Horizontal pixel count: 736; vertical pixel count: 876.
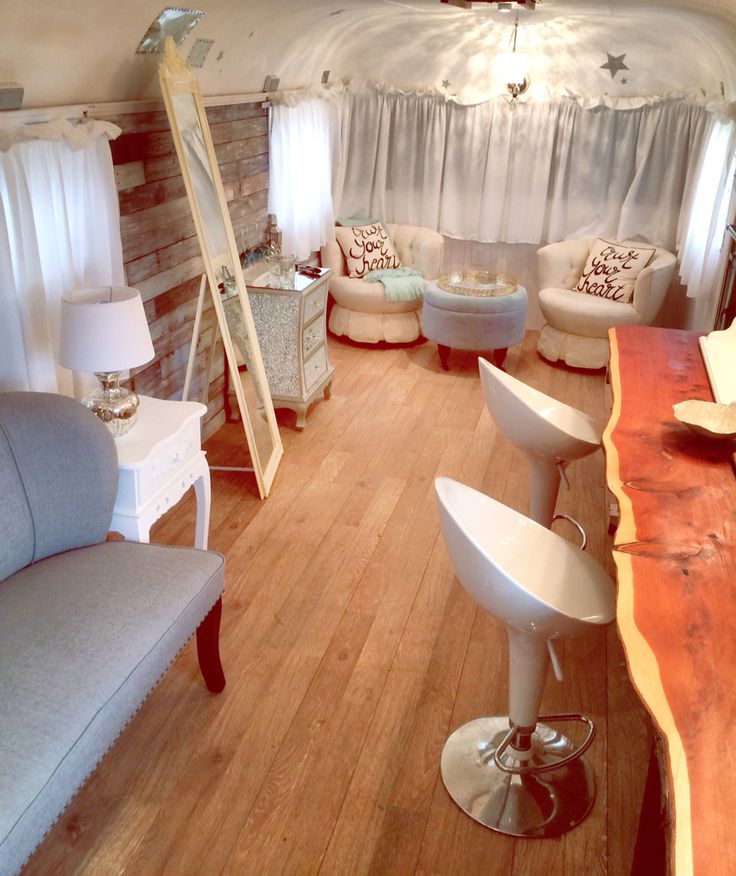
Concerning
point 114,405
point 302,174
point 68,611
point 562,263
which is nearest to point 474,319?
point 562,263

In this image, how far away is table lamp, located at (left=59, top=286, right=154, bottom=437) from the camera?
8.52ft

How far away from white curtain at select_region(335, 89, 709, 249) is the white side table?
12.3ft

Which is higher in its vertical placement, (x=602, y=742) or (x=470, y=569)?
(x=470, y=569)

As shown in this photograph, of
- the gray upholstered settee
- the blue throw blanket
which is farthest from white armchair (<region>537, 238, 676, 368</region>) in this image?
the gray upholstered settee

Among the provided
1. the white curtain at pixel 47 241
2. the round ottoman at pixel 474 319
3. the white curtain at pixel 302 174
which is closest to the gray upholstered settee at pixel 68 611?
the white curtain at pixel 47 241

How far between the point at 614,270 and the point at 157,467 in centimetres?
400

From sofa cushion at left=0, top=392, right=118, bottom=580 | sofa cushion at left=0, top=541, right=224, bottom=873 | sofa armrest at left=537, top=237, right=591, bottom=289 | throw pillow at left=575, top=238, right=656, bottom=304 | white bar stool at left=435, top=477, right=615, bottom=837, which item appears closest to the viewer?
sofa cushion at left=0, top=541, right=224, bottom=873

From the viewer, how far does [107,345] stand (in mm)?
2619

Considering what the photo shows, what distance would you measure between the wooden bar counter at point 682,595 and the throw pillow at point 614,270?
2970mm

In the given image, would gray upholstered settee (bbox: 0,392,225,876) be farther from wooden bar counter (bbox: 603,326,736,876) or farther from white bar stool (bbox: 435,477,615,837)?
wooden bar counter (bbox: 603,326,736,876)

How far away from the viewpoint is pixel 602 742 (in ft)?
7.98

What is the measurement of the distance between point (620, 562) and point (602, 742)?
99cm

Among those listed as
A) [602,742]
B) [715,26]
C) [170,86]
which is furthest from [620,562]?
[715,26]

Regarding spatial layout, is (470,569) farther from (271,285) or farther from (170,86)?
(271,285)
